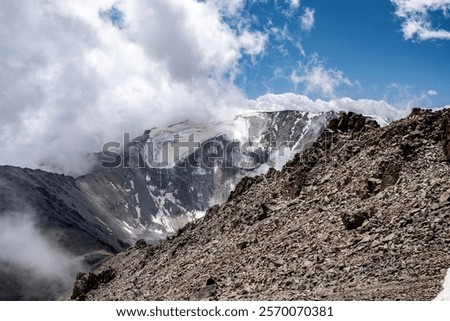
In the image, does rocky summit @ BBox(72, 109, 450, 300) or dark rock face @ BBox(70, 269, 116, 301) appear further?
dark rock face @ BBox(70, 269, 116, 301)

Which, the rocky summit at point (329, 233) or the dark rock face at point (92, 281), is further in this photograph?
the dark rock face at point (92, 281)

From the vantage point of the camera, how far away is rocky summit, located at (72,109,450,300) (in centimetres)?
3234

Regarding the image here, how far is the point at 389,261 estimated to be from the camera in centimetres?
3241

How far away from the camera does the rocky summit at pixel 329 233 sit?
32.3m

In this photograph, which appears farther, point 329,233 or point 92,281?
point 92,281

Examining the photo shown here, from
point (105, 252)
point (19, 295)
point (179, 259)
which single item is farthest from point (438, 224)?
point (105, 252)

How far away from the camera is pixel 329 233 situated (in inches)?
1537

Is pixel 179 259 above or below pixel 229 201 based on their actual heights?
below

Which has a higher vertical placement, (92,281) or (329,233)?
(92,281)

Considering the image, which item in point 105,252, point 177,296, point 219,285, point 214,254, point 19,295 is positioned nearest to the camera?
point 219,285
